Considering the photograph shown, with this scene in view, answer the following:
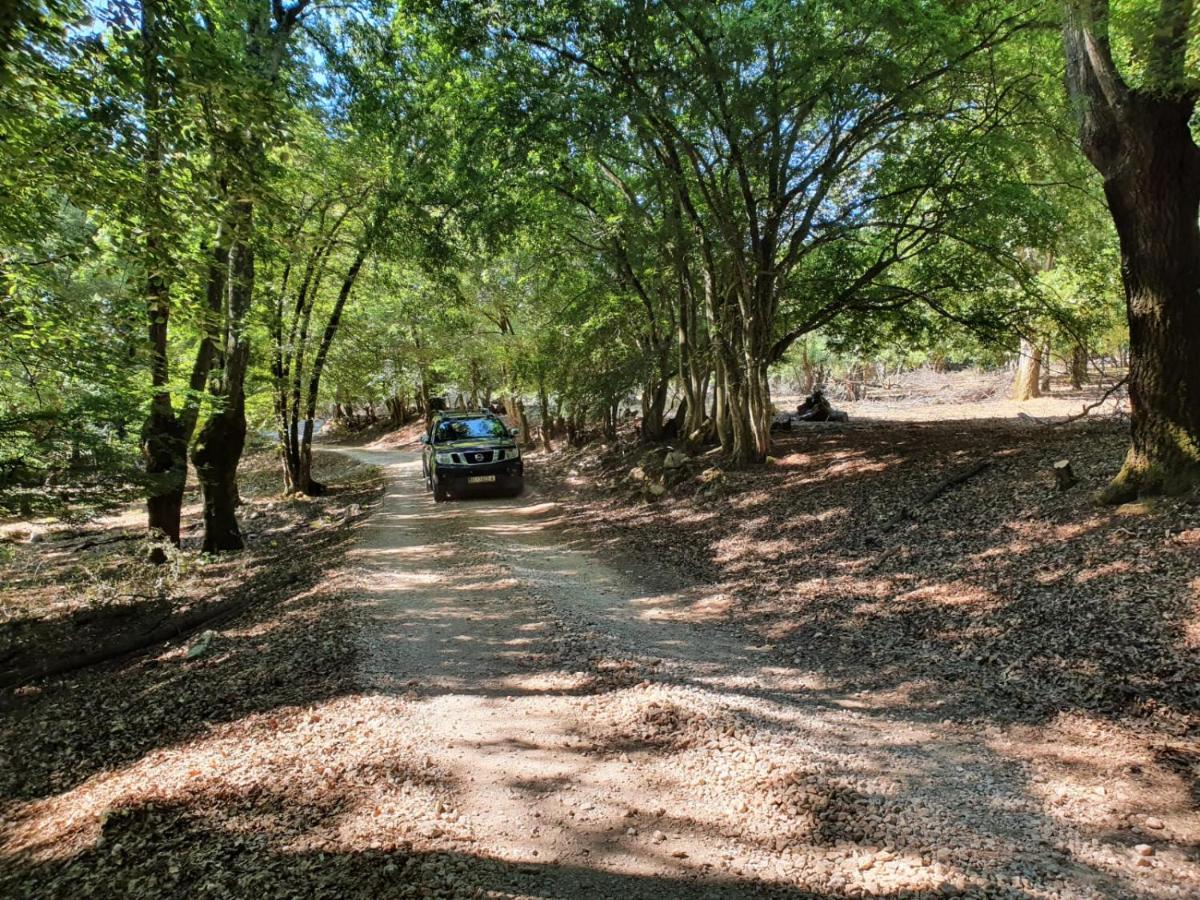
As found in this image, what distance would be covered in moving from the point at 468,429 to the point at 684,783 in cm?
1227

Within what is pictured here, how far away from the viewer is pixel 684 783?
3350mm

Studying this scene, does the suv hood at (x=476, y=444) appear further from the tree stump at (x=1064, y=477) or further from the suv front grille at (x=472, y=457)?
the tree stump at (x=1064, y=477)

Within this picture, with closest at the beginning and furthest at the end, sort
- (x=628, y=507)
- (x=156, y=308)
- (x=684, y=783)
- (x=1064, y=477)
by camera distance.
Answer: (x=684, y=783) → (x=1064, y=477) → (x=156, y=308) → (x=628, y=507)

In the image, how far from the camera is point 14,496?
19.5ft

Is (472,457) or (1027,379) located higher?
(1027,379)

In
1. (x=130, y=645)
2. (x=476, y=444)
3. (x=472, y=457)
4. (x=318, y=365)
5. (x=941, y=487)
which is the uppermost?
(x=318, y=365)

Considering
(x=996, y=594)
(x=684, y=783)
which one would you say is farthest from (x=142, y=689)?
(x=996, y=594)

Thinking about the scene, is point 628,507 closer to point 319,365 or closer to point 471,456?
point 471,456

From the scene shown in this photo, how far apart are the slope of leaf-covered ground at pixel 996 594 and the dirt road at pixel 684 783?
1.06 ft

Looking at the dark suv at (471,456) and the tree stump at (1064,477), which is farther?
the dark suv at (471,456)

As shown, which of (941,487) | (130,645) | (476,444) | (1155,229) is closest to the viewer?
(1155,229)

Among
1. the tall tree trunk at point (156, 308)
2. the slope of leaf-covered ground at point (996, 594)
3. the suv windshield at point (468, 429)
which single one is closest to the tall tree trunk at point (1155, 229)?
the slope of leaf-covered ground at point (996, 594)

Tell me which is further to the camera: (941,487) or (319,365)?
(319,365)

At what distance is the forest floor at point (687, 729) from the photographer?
2.79 meters
